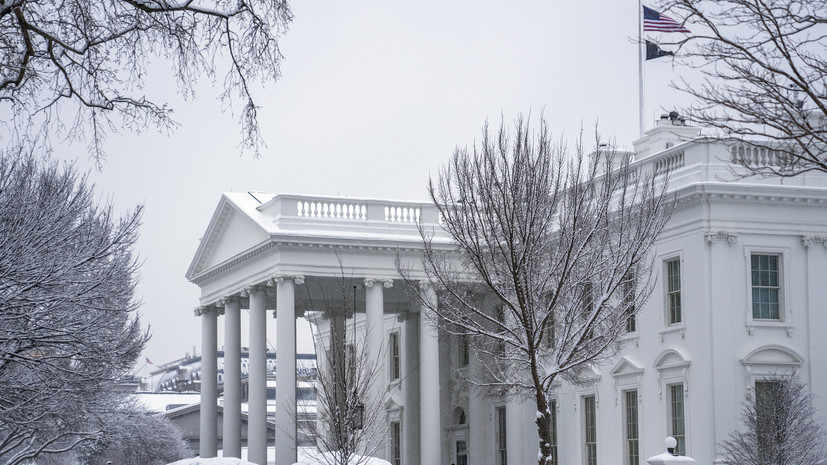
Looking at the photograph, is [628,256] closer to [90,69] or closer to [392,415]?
[90,69]

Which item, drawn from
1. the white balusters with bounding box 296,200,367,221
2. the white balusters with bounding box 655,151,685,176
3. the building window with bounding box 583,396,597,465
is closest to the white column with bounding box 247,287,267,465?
the white balusters with bounding box 296,200,367,221

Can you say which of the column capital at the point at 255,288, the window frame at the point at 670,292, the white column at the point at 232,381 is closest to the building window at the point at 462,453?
the white column at the point at 232,381

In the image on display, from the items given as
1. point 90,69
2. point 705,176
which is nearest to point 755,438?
point 705,176

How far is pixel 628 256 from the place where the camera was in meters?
27.5

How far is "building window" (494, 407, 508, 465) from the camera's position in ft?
161

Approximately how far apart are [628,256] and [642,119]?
2007 centimetres

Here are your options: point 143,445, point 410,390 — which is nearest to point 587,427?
point 410,390

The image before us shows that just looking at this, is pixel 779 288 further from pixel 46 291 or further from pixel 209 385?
pixel 209 385

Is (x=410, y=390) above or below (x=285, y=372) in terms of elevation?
below

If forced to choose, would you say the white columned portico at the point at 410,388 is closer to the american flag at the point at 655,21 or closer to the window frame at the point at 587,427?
the window frame at the point at 587,427

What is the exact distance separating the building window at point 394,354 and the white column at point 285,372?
13.2 metres

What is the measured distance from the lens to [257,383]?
4503cm

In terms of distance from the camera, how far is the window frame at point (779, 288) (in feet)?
119

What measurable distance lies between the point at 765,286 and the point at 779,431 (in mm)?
5700
